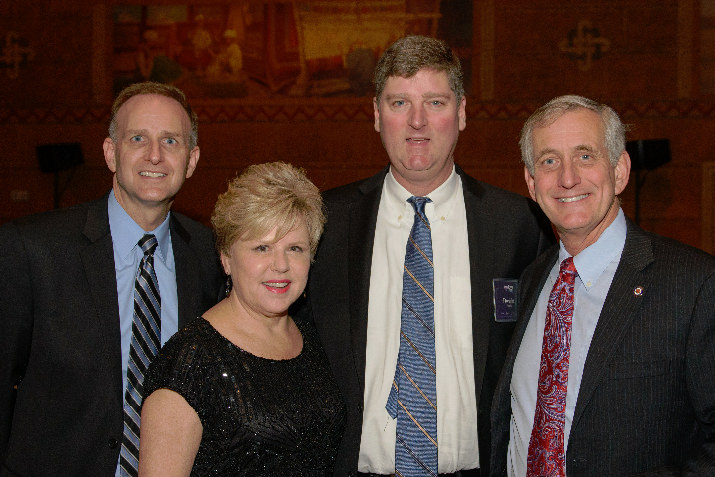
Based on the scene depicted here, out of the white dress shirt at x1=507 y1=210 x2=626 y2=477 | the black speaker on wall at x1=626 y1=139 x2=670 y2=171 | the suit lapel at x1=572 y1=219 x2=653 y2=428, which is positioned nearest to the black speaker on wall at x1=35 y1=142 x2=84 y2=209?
the black speaker on wall at x1=626 y1=139 x2=670 y2=171

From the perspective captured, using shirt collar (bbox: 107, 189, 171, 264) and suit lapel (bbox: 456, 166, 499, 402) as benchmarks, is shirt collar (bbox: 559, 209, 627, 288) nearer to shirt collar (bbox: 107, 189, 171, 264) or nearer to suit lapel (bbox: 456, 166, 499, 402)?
suit lapel (bbox: 456, 166, 499, 402)

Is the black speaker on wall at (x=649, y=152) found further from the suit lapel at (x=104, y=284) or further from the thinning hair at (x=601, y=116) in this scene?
the suit lapel at (x=104, y=284)

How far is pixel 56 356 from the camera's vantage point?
212 centimetres

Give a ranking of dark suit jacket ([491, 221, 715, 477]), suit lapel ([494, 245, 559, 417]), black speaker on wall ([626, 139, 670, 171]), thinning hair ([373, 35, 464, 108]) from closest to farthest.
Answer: dark suit jacket ([491, 221, 715, 477])
suit lapel ([494, 245, 559, 417])
thinning hair ([373, 35, 464, 108])
black speaker on wall ([626, 139, 670, 171])

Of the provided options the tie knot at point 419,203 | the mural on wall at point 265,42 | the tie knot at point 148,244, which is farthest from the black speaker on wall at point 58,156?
the tie knot at point 419,203

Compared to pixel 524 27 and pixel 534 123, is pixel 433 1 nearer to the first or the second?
pixel 524 27

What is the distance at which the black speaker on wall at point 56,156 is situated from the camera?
27.4 ft

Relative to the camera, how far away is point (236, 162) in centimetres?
862

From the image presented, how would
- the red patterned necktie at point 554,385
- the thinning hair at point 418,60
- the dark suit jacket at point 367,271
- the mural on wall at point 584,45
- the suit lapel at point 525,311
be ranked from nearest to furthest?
1. the red patterned necktie at point 554,385
2. the suit lapel at point 525,311
3. the dark suit jacket at point 367,271
4. the thinning hair at point 418,60
5. the mural on wall at point 584,45

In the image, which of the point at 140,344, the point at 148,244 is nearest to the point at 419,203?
the point at 148,244

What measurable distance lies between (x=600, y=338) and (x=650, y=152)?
6530mm

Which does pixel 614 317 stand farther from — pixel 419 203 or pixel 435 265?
pixel 419 203

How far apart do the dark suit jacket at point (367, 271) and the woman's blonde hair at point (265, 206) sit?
39 cm

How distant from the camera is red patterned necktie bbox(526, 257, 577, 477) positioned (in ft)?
6.37
